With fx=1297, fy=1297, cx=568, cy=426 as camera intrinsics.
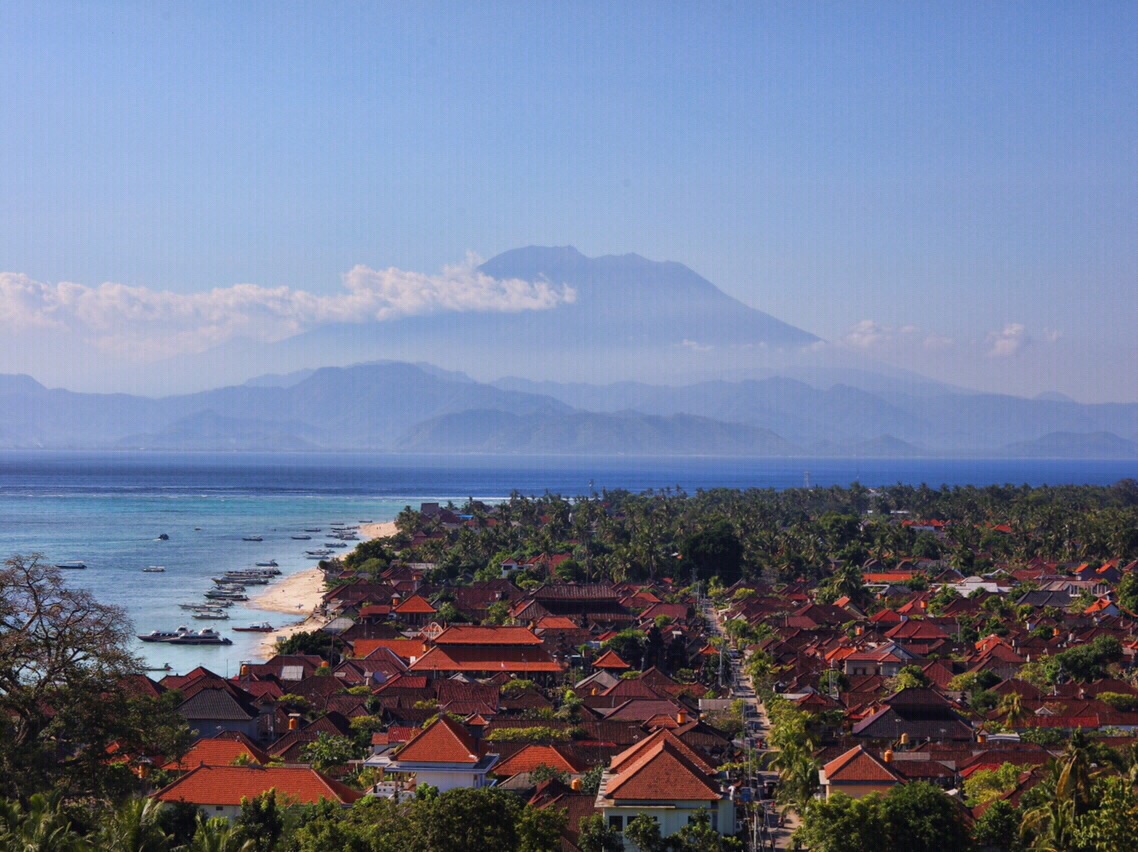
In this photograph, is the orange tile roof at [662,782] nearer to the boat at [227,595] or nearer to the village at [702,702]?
the village at [702,702]

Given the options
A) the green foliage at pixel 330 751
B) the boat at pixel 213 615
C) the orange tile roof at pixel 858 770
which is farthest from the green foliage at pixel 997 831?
the boat at pixel 213 615

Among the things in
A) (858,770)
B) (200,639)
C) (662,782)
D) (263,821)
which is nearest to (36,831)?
(263,821)

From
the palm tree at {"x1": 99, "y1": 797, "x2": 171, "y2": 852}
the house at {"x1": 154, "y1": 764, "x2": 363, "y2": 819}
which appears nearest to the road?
the house at {"x1": 154, "y1": 764, "x2": 363, "y2": 819}

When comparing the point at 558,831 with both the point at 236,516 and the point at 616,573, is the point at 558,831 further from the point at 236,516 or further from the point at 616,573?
the point at 236,516

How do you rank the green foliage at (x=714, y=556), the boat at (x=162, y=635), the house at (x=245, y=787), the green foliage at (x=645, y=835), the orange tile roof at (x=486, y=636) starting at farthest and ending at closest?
the green foliage at (x=714, y=556), the boat at (x=162, y=635), the orange tile roof at (x=486, y=636), the house at (x=245, y=787), the green foliage at (x=645, y=835)

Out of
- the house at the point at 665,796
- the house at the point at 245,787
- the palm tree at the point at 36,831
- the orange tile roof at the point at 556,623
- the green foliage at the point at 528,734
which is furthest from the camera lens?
the orange tile roof at the point at 556,623

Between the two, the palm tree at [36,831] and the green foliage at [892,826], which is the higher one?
the palm tree at [36,831]
